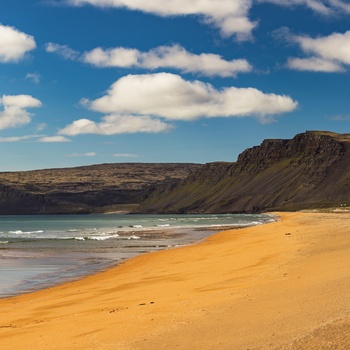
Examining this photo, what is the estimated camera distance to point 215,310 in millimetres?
11836

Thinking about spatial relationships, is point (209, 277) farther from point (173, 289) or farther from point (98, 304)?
point (98, 304)

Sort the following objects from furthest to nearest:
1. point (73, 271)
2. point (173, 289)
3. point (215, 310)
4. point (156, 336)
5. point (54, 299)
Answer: point (73, 271)
point (54, 299)
point (173, 289)
point (215, 310)
point (156, 336)

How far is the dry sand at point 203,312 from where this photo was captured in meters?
9.10

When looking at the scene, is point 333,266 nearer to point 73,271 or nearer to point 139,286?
point 139,286

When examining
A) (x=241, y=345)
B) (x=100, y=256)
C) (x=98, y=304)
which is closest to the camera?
(x=241, y=345)

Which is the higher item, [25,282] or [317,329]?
[317,329]

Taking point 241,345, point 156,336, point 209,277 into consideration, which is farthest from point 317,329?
point 209,277

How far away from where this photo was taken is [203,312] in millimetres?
11844

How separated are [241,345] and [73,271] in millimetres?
22655

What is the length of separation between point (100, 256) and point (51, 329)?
27982 millimetres

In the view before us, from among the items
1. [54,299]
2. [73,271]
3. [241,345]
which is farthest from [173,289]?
[73,271]

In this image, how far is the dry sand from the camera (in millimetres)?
9102

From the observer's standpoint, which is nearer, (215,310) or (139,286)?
(215,310)

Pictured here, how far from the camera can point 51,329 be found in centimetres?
1209
